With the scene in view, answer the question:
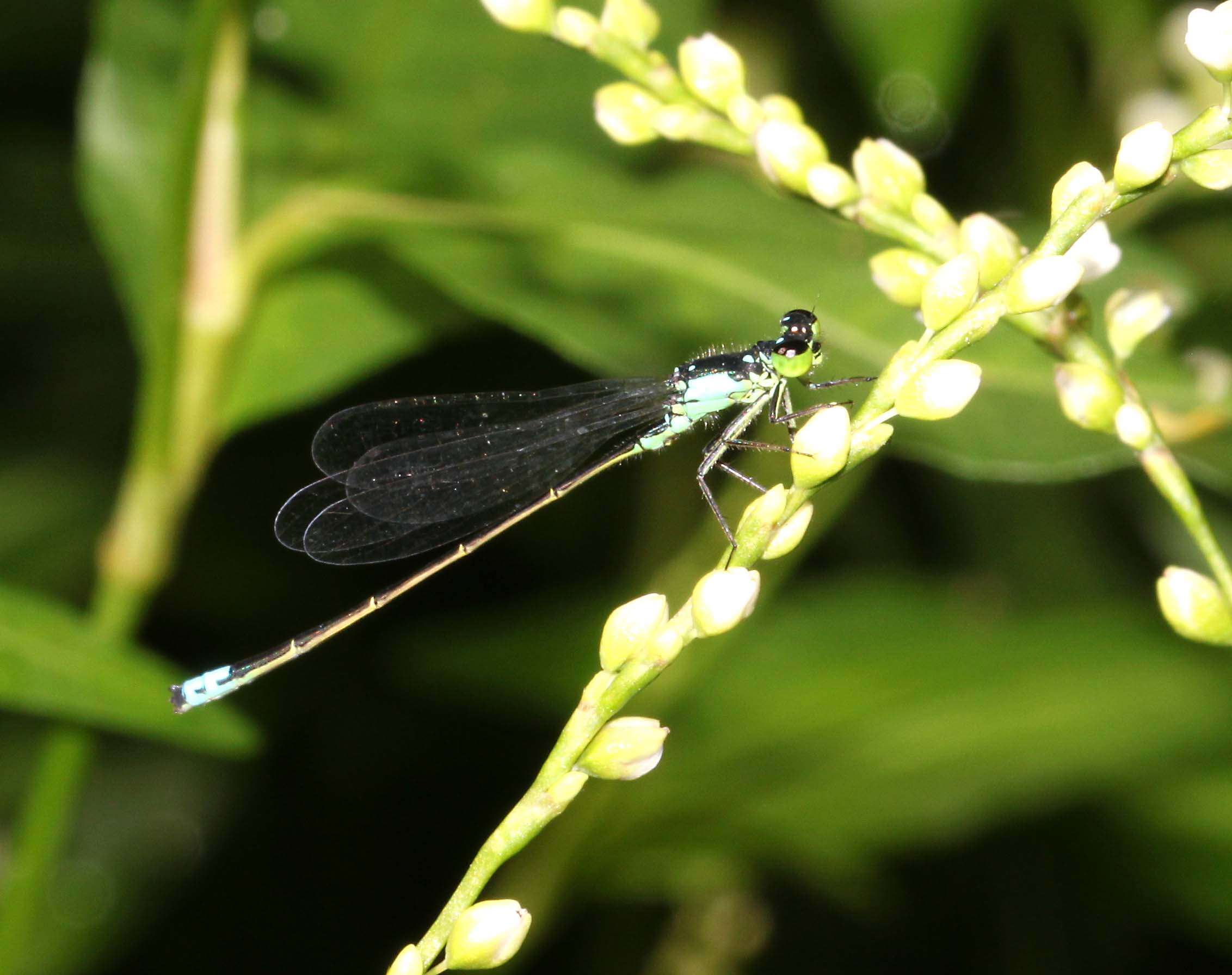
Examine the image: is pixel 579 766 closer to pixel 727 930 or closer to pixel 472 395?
pixel 472 395

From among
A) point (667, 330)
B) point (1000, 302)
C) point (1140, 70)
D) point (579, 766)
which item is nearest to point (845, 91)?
point (1140, 70)

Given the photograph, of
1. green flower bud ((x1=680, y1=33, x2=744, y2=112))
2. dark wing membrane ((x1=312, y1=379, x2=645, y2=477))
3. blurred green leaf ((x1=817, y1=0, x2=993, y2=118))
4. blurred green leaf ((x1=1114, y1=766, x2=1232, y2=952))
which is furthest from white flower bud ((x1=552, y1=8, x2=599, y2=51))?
blurred green leaf ((x1=1114, y1=766, x2=1232, y2=952))

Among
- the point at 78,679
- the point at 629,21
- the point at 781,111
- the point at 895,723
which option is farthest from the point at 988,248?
the point at 895,723

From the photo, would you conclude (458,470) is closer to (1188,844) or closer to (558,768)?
(558,768)

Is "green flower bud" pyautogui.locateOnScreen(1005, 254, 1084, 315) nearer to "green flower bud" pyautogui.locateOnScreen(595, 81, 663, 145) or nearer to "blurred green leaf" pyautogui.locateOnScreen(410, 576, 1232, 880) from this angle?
"green flower bud" pyautogui.locateOnScreen(595, 81, 663, 145)

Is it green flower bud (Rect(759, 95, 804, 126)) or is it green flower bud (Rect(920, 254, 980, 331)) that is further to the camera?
green flower bud (Rect(759, 95, 804, 126))

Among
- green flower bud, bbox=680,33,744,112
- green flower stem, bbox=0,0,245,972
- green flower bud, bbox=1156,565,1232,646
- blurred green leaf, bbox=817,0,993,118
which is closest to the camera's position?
green flower bud, bbox=1156,565,1232,646
